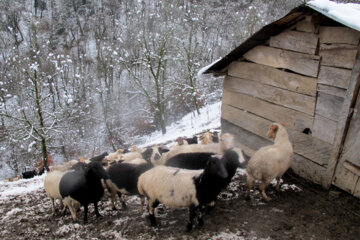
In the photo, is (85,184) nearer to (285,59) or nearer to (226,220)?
(226,220)

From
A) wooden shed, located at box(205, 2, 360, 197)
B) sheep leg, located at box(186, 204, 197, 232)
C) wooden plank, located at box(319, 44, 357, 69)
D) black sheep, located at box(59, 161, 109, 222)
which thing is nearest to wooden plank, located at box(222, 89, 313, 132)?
wooden shed, located at box(205, 2, 360, 197)

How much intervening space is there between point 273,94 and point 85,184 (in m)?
4.07

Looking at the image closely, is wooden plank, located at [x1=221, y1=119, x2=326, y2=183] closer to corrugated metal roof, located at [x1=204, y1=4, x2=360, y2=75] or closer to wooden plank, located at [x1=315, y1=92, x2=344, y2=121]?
wooden plank, located at [x1=315, y1=92, x2=344, y2=121]

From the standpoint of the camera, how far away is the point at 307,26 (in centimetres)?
499

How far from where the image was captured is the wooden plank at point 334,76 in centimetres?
449

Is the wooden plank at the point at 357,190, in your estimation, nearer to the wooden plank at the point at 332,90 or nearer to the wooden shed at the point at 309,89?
the wooden shed at the point at 309,89

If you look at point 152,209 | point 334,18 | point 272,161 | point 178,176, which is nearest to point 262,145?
point 272,161

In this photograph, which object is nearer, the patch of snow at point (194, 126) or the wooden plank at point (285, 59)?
the wooden plank at point (285, 59)

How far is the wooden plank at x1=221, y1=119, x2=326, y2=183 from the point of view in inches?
201

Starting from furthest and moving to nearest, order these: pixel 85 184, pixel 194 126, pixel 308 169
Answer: pixel 194 126 < pixel 308 169 < pixel 85 184

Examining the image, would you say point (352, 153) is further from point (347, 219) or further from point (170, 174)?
point (170, 174)

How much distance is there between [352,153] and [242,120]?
250cm

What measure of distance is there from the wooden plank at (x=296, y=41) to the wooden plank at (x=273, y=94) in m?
0.82

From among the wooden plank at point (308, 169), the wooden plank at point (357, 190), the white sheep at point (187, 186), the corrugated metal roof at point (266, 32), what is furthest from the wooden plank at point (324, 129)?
the white sheep at point (187, 186)
